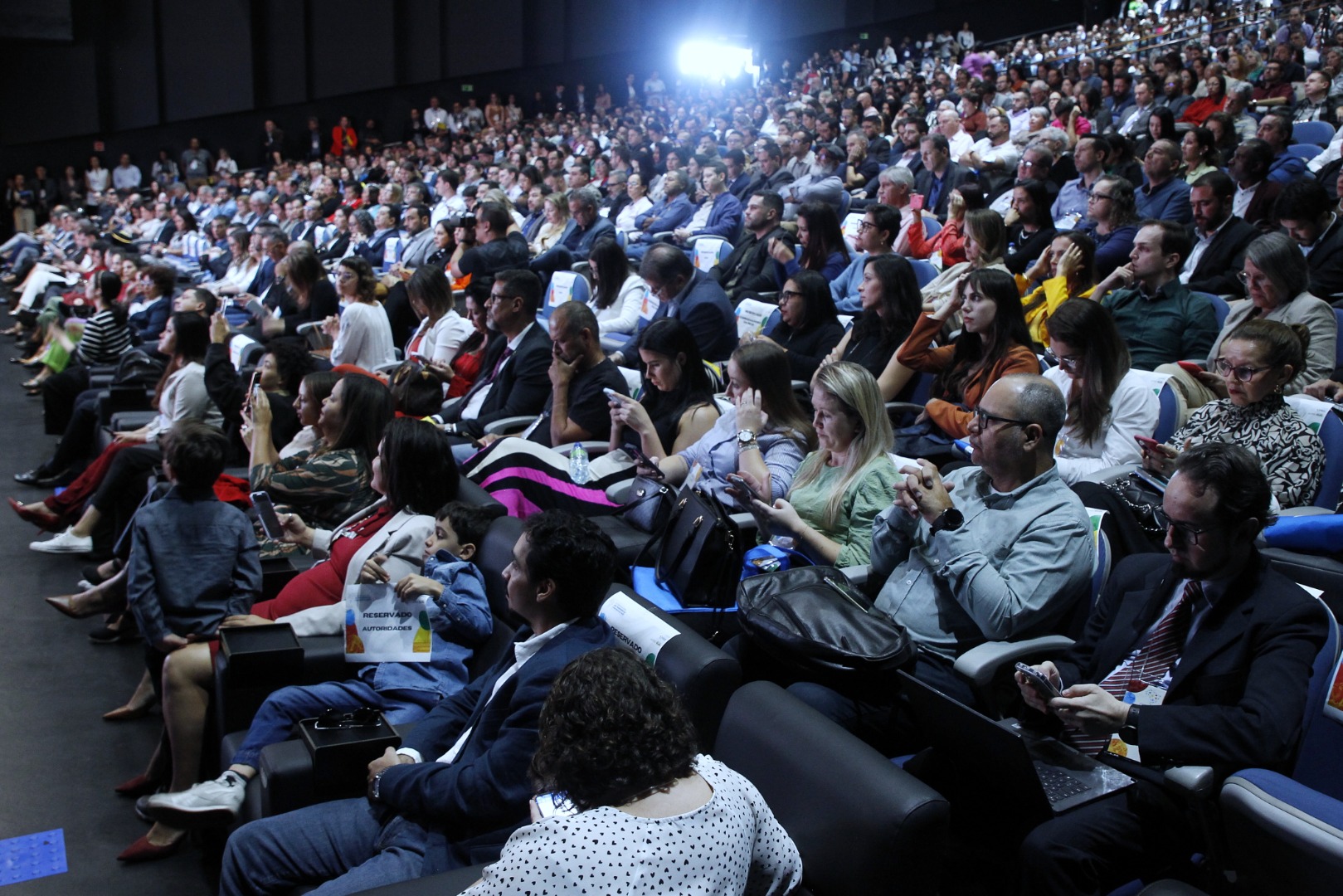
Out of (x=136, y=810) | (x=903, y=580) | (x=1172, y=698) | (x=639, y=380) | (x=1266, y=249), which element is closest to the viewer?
(x=1172, y=698)

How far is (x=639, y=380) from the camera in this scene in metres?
4.70

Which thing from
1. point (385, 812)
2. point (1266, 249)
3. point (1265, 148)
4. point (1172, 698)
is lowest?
point (385, 812)

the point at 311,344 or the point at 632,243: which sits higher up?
the point at 632,243

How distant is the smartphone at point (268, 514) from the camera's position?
10.9ft

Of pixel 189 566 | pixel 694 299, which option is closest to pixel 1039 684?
pixel 189 566

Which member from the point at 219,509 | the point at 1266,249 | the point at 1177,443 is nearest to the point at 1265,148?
the point at 1266,249

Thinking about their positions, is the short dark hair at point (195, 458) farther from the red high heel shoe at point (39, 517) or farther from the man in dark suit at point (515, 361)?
the red high heel shoe at point (39, 517)

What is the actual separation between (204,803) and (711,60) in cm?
2114

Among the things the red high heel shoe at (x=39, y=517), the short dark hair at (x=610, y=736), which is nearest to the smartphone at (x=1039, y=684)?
the short dark hair at (x=610, y=736)

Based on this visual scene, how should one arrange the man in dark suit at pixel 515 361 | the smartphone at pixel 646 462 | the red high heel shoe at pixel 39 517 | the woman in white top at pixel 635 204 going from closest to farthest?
the smartphone at pixel 646 462, the man in dark suit at pixel 515 361, the red high heel shoe at pixel 39 517, the woman in white top at pixel 635 204

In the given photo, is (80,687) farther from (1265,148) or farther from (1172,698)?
(1265,148)

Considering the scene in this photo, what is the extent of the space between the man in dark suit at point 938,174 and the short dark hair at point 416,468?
4996 mm

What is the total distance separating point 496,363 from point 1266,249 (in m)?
3.26

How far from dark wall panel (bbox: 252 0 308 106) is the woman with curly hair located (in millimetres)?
19390
